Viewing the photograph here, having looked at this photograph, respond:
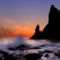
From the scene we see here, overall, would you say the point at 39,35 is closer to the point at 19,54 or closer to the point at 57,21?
the point at 57,21

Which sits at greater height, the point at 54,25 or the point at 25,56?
the point at 54,25

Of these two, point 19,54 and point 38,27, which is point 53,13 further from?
point 19,54

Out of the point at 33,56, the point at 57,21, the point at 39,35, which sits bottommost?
the point at 33,56

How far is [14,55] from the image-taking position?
10.3 meters

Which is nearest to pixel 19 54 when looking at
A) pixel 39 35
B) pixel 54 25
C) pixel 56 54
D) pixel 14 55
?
pixel 14 55

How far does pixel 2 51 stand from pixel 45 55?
7.66 feet

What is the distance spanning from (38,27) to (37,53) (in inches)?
1759

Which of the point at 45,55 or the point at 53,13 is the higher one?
the point at 53,13

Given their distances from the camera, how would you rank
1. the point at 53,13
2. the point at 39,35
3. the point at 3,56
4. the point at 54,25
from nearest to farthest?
the point at 3,56 < the point at 39,35 < the point at 54,25 < the point at 53,13

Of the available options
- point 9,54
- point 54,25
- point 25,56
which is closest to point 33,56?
point 25,56

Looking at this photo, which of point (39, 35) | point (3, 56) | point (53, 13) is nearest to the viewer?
point (3, 56)

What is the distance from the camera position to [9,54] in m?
10.4

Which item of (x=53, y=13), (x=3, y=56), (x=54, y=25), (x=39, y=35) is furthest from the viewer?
(x=53, y=13)

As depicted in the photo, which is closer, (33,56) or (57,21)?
(33,56)
